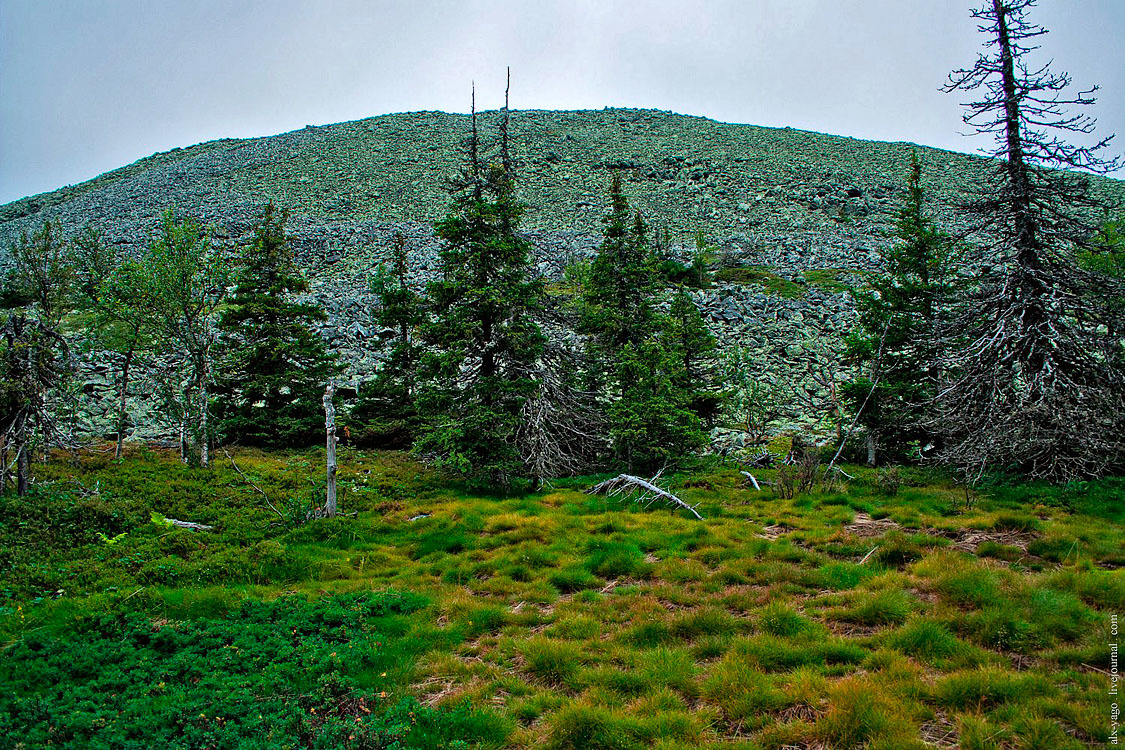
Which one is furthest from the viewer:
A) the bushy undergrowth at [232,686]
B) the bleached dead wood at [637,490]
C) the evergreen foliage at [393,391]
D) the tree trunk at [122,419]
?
the evergreen foliage at [393,391]

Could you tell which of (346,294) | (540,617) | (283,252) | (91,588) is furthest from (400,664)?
(346,294)

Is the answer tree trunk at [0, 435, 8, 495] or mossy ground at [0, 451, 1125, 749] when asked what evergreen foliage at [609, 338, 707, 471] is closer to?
mossy ground at [0, 451, 1125, 749]

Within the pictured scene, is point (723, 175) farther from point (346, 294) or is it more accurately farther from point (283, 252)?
point (283, 252)

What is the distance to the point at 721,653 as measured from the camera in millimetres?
6504

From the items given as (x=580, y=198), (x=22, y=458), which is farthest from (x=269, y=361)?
(x=580, y=198)

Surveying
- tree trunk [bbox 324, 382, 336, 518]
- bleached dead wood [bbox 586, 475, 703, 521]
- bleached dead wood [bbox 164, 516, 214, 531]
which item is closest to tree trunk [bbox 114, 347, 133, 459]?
bleached dead wood [bbox 164, 516, 214, 531]

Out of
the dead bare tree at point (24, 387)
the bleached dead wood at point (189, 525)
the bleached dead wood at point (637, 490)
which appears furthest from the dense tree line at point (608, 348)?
the bleached dead wood at point (189, 525)

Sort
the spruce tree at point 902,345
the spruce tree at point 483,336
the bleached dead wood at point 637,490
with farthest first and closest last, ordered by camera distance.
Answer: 1. the spruce tree at point 902,345
2. the spruce tree at point 483,336
3. the bleached dead wood at point 637,490

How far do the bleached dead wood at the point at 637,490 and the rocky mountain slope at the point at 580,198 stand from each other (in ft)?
67.8

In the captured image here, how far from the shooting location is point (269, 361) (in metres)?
22.8

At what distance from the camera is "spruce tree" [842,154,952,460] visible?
1734 cm

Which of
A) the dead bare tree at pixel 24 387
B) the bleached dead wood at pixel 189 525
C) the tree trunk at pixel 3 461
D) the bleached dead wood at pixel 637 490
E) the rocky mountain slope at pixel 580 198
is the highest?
the rocky mountain slope at pixel 580 198

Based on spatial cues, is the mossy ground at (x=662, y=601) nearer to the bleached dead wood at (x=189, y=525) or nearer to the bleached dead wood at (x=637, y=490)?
the bleached dead wood at (x=189, y=525)

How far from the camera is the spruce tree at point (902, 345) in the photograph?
17.3 meters
